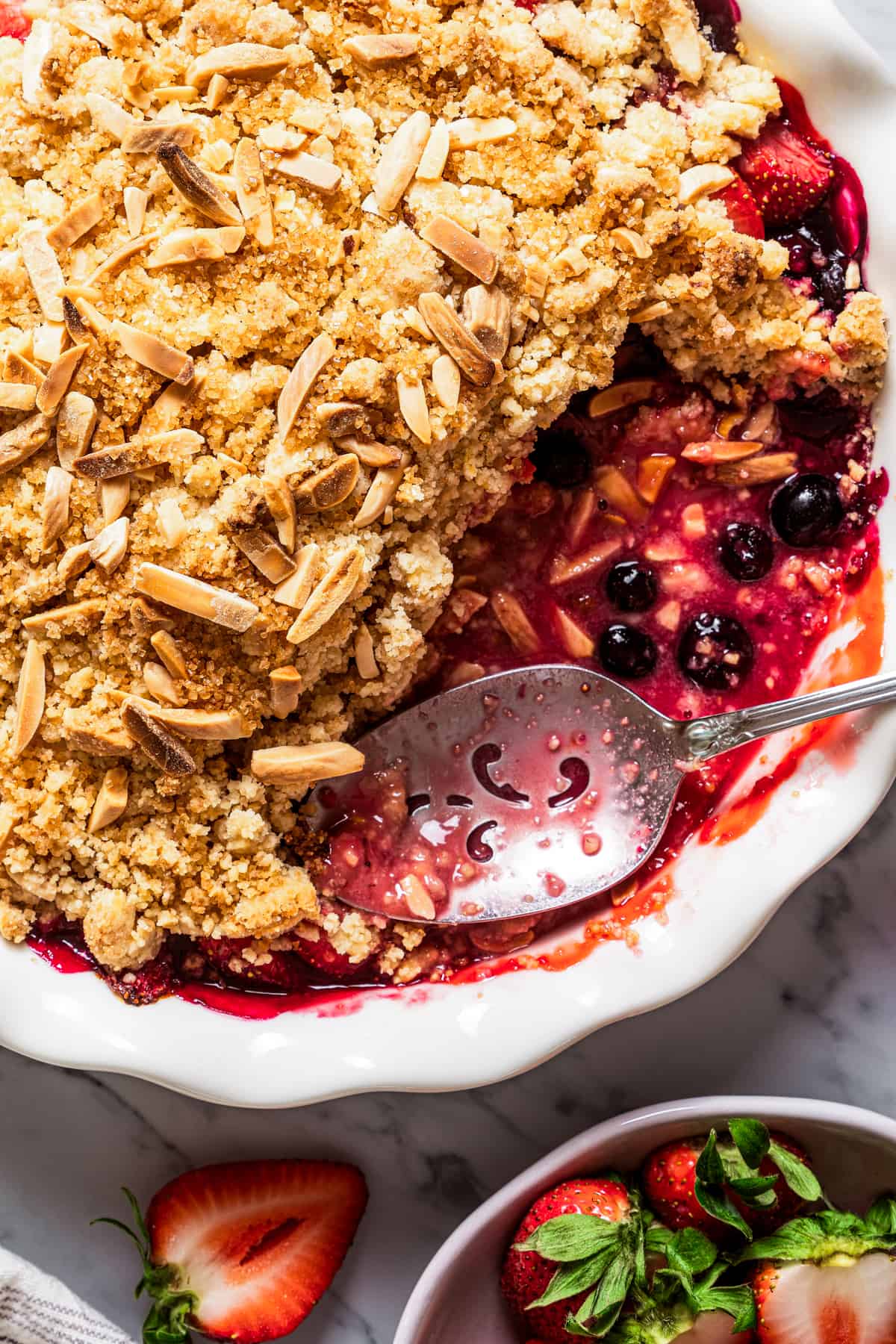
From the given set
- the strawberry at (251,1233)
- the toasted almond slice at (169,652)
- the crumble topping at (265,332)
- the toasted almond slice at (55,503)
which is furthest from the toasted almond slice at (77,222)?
the strawberry at (251,1233)

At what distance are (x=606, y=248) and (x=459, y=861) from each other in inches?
33.5

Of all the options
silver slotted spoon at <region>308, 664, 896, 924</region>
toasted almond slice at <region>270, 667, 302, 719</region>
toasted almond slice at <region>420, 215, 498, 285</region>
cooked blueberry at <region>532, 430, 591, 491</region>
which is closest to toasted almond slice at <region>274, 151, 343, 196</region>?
toasted almond slice at <region>420, 215, 498, 285</region>

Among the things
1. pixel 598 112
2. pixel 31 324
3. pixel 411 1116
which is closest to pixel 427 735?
pixel 411 1116

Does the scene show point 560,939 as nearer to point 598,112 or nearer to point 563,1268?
point 563,1268

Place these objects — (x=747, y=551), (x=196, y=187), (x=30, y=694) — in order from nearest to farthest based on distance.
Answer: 1. (x=196, y=187)
2. (x=30, y=694)
3. (x=747, y=551)

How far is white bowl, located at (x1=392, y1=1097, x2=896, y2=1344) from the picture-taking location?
174cm

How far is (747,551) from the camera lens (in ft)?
5.78

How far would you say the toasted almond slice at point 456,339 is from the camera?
1.48 meters

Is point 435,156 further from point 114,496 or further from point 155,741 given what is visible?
point 155,741

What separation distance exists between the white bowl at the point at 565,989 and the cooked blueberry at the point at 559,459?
418 millimetres

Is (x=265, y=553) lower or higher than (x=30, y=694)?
higher

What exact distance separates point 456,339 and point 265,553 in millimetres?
347

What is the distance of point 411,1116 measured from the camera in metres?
1.91

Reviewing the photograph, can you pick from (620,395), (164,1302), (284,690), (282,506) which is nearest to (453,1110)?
(164,1302)
